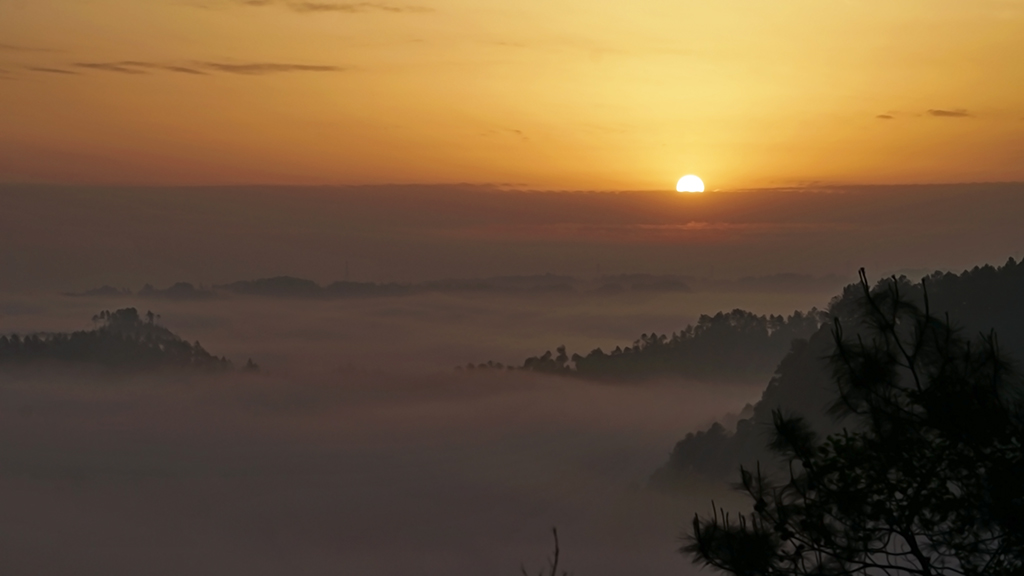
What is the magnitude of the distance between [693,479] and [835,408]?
399ft

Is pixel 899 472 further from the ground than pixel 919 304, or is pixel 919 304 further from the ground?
pixel 899 472

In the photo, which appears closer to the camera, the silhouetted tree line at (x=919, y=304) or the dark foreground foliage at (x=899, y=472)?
the dark foreground foliage at (x=899, y=472)

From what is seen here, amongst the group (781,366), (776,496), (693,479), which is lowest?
(693,479)

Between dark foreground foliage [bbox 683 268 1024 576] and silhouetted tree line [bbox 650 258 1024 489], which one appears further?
silhouetted tree line [bbox 650 258 1024 489]

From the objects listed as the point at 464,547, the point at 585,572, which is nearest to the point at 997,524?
the point at 585,572

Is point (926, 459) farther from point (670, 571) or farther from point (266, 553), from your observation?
point (266, 553)

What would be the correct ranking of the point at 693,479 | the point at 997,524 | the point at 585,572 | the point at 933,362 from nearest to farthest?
the point at 997,524
the point at 933,362
the point at 693,479
the point at 585,572

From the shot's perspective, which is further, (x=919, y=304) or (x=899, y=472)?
(x=919, y=304)

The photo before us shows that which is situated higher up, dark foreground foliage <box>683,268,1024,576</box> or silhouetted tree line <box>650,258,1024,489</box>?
dark foreground foliage <box>683,268,1024,576</box>

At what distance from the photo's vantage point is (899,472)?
10531 millimetres

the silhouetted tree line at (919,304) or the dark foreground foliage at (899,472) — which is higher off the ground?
the dark foreground foliage at (899,472)

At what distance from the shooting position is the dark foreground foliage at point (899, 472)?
10.2m

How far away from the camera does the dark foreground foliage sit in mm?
10180

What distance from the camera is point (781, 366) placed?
375 feet
